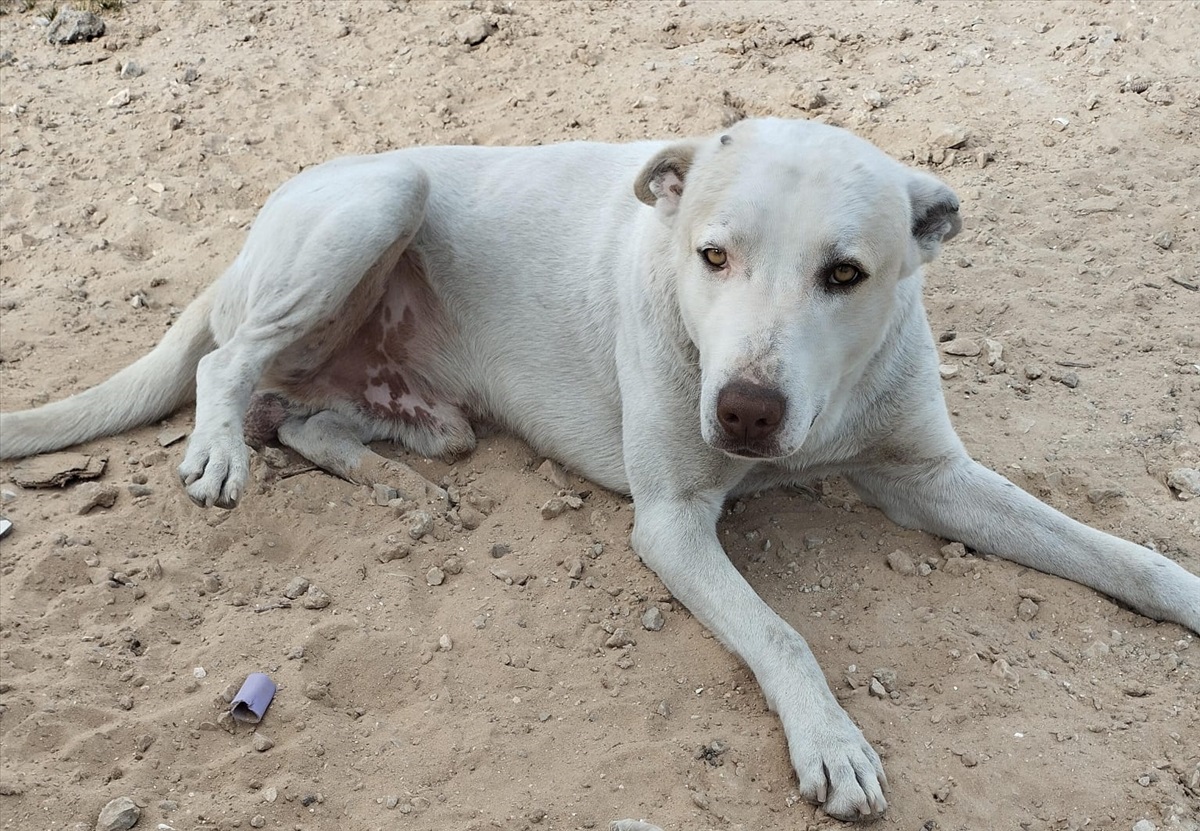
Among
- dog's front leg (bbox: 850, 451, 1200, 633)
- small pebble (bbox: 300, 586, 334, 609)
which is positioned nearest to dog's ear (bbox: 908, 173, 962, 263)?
dog's front leg (bbox: 850, 451, 1200, 633)

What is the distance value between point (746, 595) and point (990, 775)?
2.57 feet

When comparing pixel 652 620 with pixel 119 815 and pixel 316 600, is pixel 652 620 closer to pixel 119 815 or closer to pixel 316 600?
pixel 316 600

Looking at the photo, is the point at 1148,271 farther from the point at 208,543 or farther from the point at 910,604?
the point at 208,543

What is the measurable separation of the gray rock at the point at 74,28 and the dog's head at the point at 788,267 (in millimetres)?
5476

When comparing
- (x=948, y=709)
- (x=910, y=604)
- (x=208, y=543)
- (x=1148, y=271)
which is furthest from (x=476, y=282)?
(x=1148, y=271)

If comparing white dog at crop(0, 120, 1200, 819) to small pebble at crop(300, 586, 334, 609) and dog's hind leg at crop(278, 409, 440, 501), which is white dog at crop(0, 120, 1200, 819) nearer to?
dog's hind leg at crop(278, 409, 440, 501)

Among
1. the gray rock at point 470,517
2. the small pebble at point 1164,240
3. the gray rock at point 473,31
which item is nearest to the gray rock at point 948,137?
the small pebble at point 1164,240

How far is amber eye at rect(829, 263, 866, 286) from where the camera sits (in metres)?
2.82

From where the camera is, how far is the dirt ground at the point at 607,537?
273 centimetres

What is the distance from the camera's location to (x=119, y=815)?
8.35ft

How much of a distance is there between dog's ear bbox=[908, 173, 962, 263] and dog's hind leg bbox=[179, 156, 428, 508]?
1805 mm

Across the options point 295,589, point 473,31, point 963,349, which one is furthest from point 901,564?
point 473,31

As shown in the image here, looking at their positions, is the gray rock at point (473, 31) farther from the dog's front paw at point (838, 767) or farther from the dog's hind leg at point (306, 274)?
the dog's front paw at point (838, 767)

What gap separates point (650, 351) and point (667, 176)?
0.54 metres
